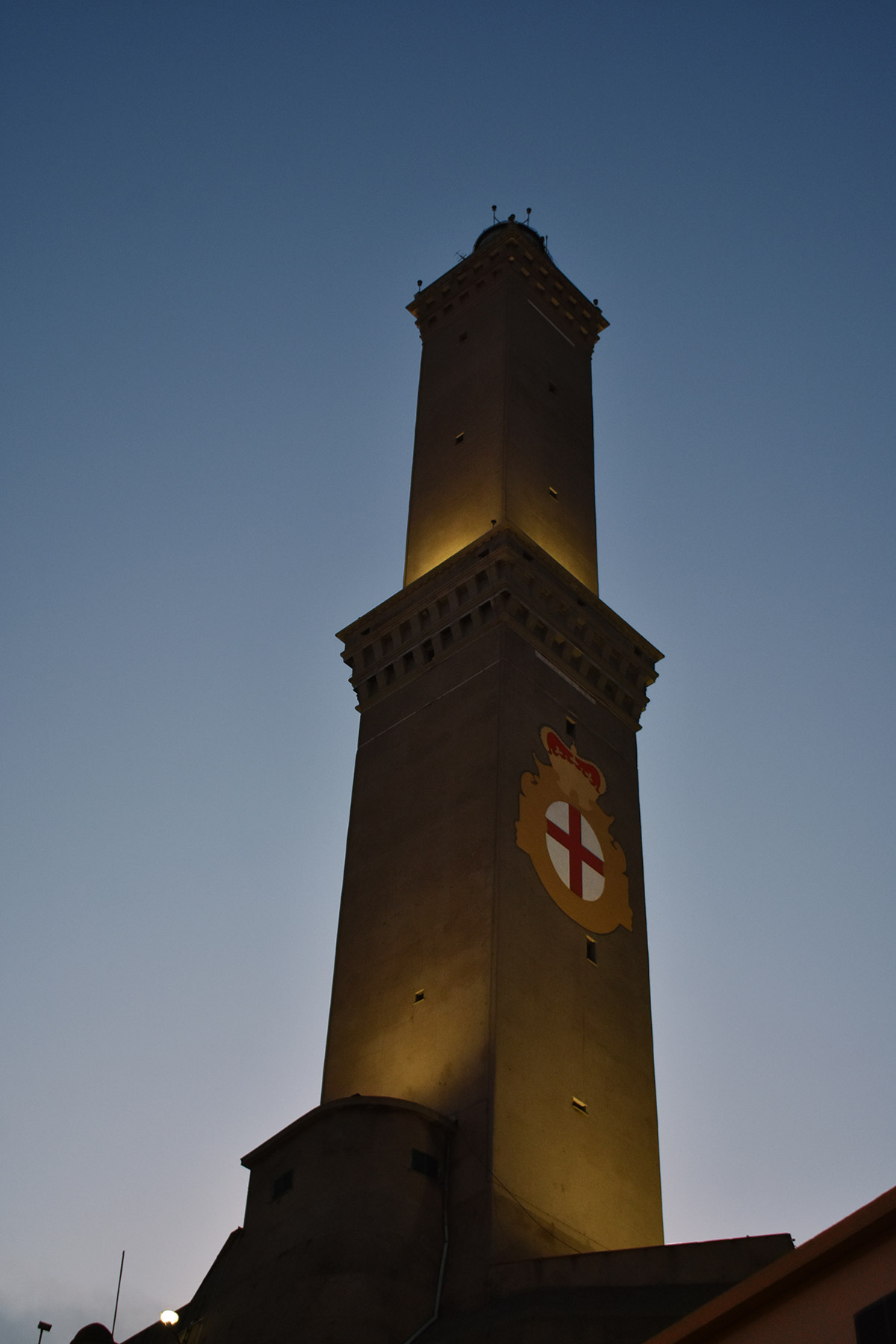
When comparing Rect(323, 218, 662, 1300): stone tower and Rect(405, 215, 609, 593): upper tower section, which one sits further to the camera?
Rect(405, 215, 609, 593): upper tower section

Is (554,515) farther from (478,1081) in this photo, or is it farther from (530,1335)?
(530,1335)

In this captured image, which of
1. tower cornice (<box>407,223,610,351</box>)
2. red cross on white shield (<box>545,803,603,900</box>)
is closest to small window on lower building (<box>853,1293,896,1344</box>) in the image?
red cross on white shield (<box>545,803,603,900</box>)

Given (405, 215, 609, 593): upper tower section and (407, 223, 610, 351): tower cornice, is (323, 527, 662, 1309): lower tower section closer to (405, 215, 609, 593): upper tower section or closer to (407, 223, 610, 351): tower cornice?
(405, 215, 609, 593): upper tower section

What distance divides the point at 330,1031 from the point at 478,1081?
572 centimetres

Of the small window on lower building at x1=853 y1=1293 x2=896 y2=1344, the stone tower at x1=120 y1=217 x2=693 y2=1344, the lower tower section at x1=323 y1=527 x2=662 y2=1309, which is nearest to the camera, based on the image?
the small window on lower building at x1=853 y1=1293 x2=896 y2=1344

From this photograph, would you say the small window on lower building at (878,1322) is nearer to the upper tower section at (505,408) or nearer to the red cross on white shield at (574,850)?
the red cross on white shield at (574,850)

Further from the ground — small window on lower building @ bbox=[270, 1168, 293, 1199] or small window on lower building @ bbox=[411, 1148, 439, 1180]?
small window on lower building @ bbox=[411, 1148, 439, 1180]

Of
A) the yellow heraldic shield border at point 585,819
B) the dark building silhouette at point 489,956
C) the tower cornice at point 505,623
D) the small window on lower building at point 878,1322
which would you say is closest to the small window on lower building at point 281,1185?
the dark building silhouette at point 489,956

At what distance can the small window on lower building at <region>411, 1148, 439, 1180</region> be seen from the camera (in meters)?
32.1

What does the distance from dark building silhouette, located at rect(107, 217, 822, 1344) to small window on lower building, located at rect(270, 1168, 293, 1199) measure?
6 centimetres

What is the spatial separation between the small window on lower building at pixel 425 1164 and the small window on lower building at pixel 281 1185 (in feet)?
7.78

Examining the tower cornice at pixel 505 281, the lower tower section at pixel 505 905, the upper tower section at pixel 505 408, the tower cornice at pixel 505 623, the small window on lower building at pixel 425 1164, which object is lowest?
the small window on lower building at pixel 425 1164

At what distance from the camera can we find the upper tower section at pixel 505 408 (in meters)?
46.3

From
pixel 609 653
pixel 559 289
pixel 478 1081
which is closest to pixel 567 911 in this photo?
pixel 478 1081
